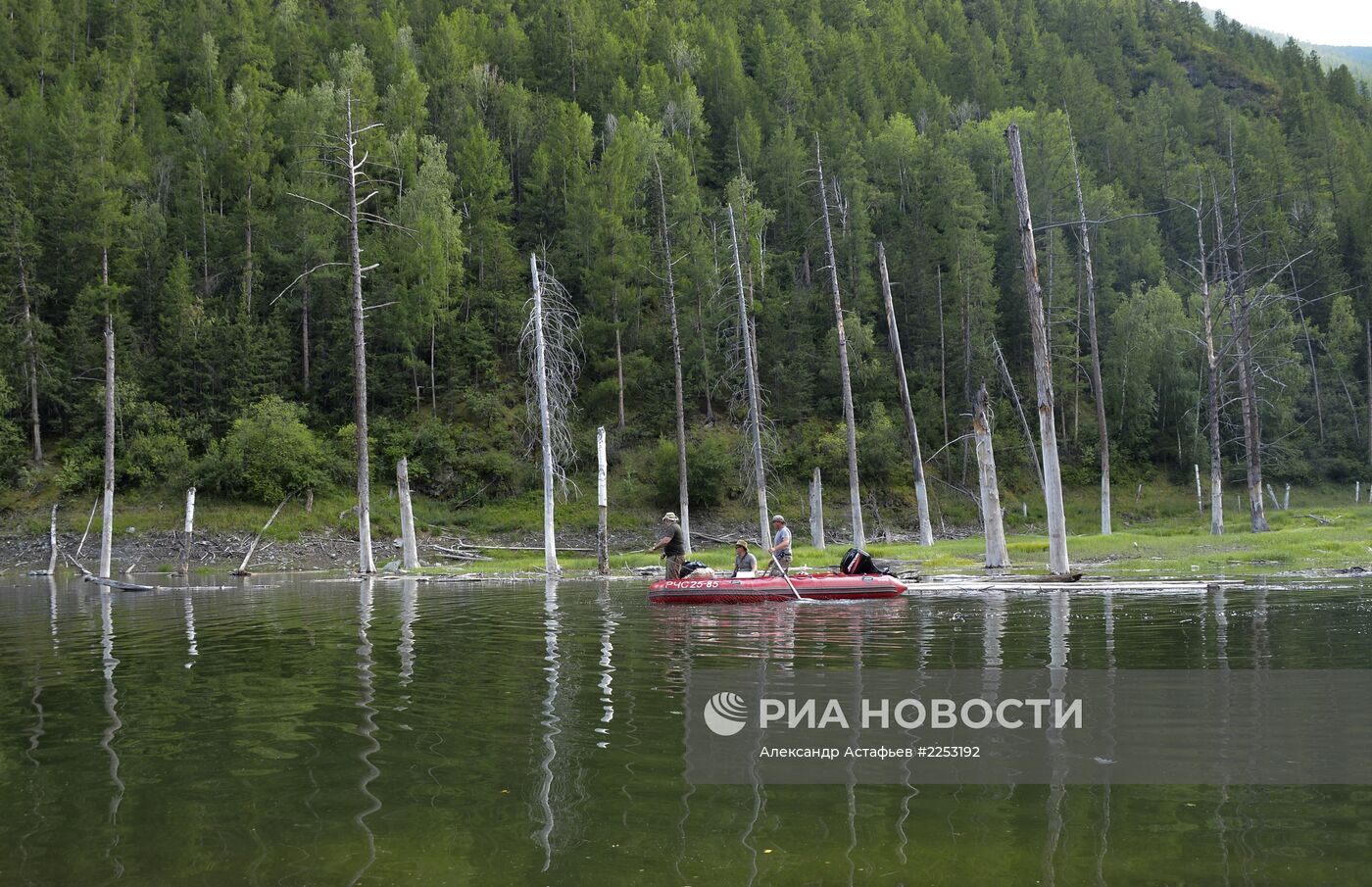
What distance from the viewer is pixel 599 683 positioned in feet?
33.7

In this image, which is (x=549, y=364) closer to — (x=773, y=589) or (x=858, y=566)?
(x=773, y=589)

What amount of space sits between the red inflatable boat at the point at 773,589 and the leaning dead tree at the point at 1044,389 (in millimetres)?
4735

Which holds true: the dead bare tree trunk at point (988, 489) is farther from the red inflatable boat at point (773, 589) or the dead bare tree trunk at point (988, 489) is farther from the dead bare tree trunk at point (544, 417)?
the dead bare tree trunk at point (544, 417)

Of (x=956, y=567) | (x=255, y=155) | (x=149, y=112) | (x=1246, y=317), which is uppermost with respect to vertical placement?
(x=149, y=112)

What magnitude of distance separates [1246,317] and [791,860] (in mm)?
37685

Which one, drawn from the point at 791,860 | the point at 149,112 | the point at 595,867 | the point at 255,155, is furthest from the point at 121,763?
the point at 149,112

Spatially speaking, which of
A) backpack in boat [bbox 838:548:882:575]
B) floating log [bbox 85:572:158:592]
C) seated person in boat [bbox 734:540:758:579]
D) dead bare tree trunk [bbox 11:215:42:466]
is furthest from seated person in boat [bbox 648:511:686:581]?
dead bare tree trunk [bbox 11:215:42:466]

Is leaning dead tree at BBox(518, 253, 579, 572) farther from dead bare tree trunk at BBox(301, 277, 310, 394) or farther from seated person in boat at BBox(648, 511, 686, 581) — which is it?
dead bare tree trunk at BBox(301, 277, 310, 394)

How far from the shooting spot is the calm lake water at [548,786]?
484cm

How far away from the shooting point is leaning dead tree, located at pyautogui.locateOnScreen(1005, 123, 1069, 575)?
22.7m

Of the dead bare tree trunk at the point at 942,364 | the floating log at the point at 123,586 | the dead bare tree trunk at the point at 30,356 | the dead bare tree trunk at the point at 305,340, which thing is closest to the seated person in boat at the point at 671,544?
the floating log at the point at 123,586

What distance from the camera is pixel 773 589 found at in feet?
67.2

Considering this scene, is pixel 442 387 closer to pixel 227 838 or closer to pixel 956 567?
pixel 956 567

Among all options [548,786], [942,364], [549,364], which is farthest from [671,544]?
[942,364]
